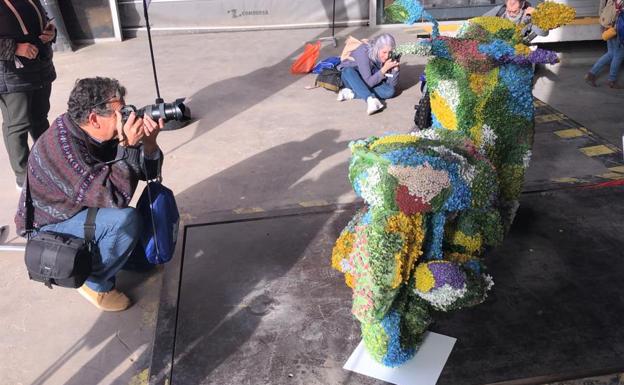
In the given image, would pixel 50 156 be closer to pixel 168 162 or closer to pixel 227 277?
pixel 227 277

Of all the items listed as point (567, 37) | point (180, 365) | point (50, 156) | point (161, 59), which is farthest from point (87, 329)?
point (567, 37)

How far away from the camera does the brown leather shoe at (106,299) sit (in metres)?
3.35

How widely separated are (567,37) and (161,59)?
216 inches

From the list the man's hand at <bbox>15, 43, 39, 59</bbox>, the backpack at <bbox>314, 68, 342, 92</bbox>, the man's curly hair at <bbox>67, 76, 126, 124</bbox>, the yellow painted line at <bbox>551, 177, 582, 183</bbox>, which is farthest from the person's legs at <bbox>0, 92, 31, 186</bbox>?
the yellow painted line at <bbox>551, 177, 582, 183</bbox>

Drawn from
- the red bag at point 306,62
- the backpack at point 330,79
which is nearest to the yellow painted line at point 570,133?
the backpack at point 330,79

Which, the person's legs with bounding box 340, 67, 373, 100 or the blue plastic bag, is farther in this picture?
the blue plastic bag

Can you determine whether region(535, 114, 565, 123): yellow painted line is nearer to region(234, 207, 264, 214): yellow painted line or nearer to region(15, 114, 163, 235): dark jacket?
region(234, 207, 264, 214): yellow painted line

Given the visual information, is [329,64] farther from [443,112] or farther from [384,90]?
[443,112]

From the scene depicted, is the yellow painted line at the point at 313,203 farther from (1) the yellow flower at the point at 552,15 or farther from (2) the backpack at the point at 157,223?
(1) the yellow flower at the point at 552,15


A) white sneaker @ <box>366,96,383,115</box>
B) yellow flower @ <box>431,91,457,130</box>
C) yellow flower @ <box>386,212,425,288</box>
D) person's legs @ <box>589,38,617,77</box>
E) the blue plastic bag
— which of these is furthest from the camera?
the blue plastic bag

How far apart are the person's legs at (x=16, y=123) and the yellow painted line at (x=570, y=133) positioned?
4.58 meters

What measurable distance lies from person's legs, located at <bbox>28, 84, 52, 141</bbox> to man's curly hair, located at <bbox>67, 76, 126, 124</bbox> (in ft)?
5.05

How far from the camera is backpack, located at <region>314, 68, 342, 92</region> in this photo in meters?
6.71

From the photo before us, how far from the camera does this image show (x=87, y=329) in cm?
324
